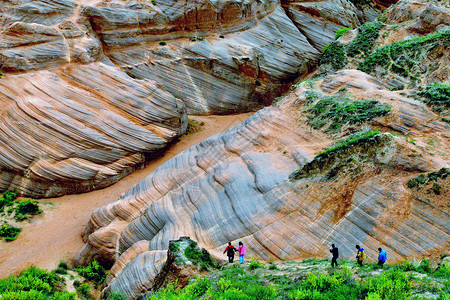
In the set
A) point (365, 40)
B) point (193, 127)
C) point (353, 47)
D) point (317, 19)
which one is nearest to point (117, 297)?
point (193, 127)

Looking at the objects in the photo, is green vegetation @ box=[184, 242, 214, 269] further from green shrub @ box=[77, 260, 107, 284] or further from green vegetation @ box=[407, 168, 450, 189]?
green vegetation @ box=[407, 168, 450, 189]

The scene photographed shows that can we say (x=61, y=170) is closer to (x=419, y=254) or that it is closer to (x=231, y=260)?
(x=231, y=260)

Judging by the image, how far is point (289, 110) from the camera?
18.5m

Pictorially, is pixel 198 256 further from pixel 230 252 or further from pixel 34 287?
pixel 34 287

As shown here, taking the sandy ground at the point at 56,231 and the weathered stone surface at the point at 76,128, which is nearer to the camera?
the sandy ground at the point at 56,231

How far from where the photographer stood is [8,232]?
19203 millimetres

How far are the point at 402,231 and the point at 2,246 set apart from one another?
18.5 meters

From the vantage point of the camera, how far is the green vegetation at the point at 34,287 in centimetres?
1172

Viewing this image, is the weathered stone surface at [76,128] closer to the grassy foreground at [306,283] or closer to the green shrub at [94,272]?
the green shrub at [94,272]

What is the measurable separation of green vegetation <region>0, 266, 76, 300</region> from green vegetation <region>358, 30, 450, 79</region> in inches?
803

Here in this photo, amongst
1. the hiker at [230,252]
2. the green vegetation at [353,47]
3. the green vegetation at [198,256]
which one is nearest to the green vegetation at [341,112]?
the hiker at [230,252]

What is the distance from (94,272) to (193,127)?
1488 centimetres

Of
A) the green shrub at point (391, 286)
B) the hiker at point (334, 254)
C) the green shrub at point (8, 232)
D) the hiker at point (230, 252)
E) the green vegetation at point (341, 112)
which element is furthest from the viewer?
the green shrub at point (8, 232)

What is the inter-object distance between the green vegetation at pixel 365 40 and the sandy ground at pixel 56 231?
16705mm
